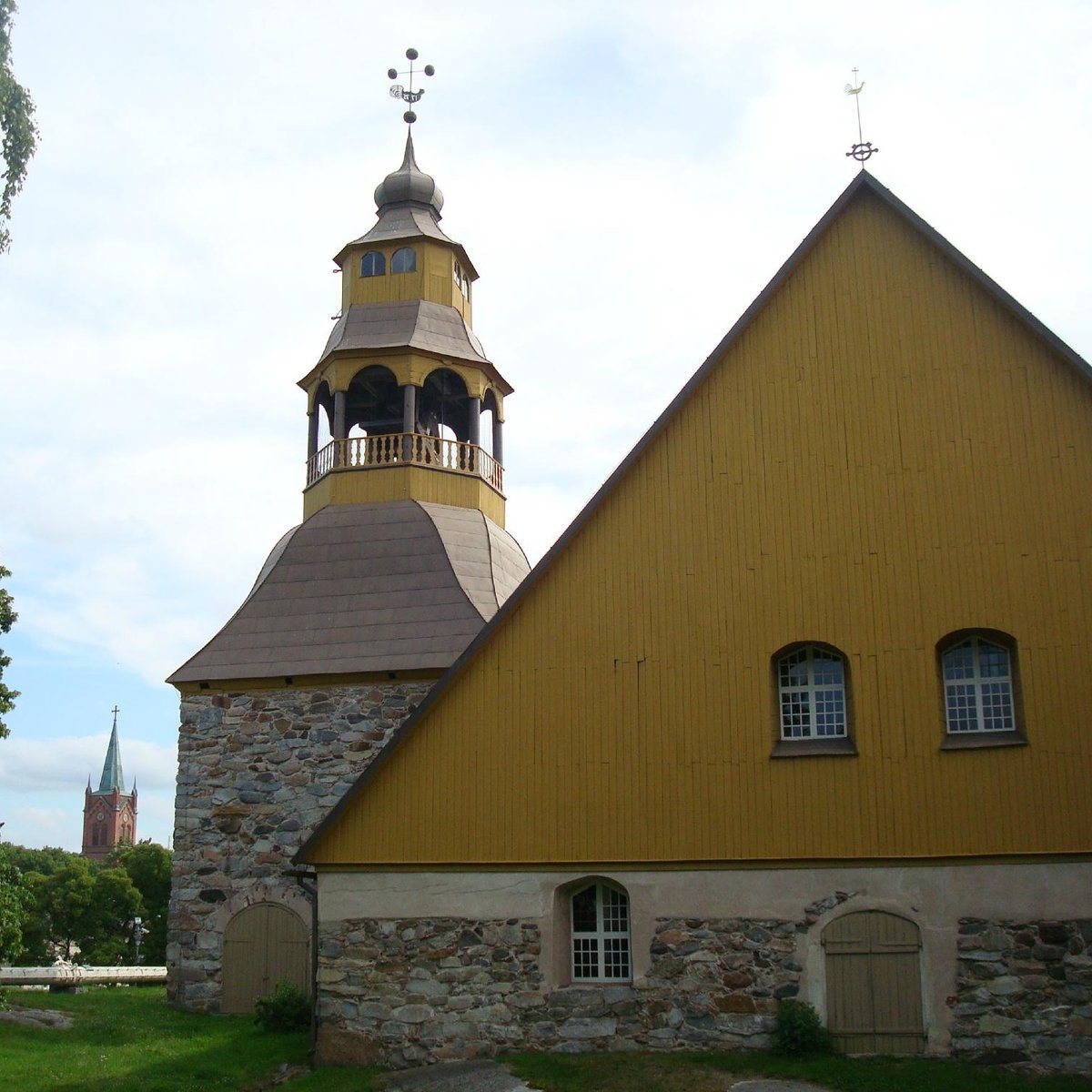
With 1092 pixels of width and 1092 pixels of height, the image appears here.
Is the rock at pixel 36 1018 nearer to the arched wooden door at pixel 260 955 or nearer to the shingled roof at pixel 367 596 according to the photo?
the arched wooden door at pixel 260 955

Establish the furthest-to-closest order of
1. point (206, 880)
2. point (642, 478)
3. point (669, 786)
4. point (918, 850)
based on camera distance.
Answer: point (206, 880)
point (642, 478)
point (669, 786)
point (918, 850)

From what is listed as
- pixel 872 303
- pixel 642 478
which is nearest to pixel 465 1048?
pixel 642 478

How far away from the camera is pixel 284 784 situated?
1877 cm

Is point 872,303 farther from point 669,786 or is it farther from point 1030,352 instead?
point 669,786

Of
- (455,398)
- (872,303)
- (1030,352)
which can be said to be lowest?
(1030,352)

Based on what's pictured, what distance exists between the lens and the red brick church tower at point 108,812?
356 feet

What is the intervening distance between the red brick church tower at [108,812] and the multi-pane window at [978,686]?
10489cm

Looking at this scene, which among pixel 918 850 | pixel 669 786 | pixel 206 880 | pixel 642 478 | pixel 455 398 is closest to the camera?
pixel 918 850

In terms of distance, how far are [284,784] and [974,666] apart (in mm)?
10687

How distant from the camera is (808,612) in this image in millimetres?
12891

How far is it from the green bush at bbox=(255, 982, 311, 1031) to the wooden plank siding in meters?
3.80

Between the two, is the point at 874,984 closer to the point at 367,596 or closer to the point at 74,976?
the point at 367,596

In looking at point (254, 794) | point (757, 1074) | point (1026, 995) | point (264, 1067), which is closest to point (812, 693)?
point (1026, 995)

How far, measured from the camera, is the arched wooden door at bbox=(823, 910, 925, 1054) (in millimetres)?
11773
